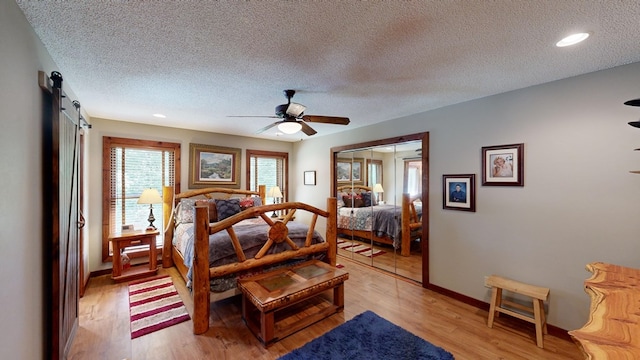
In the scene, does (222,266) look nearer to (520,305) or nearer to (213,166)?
(213,166)

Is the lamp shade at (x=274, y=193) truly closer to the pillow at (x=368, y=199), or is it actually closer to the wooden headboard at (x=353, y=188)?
the wooden headboard at (x=353, y=188)

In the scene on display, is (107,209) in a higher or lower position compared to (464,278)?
higher

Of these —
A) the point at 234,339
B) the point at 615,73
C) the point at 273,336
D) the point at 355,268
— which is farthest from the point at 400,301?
the point at 615,73

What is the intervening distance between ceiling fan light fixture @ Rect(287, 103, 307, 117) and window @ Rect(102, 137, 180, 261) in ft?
9.32

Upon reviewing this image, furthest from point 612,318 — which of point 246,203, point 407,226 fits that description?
point 246,203

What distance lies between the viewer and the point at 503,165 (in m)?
2.59

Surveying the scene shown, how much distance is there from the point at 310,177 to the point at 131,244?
10.8ft

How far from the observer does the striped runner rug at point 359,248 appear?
4227 mm

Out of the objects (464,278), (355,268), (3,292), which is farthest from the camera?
(355,268)

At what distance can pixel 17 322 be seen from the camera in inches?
49.4

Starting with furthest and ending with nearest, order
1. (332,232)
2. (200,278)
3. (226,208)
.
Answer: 1. (226,208)
2. (332,232)
3. (200,278)

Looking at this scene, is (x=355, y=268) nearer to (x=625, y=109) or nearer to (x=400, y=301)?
(x=400, y=301)

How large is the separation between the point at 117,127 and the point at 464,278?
5383 mm

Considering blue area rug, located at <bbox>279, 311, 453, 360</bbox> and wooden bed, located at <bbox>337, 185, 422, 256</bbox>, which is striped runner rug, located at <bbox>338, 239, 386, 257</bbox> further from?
blue area rug, located at <bbox>279, 311, 453, 360</bbox>
